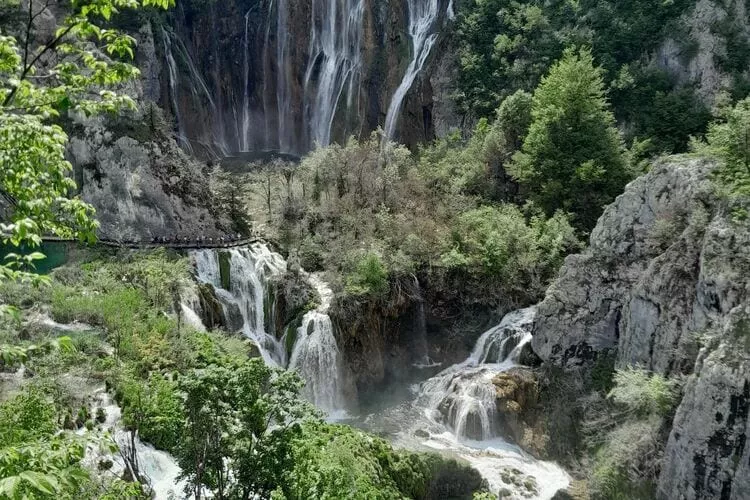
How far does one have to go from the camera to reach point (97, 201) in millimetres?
23156

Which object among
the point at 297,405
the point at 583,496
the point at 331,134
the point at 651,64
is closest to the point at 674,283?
the point at 583,496

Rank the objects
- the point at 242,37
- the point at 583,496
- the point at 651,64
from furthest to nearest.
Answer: the point at 242,37
the point at 651,64
the point at 583,496

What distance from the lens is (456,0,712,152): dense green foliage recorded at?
1043 inches

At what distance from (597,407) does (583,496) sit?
109 inches

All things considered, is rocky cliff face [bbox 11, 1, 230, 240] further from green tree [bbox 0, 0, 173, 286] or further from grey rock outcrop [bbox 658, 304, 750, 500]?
grey rock outcrop [bbox 658, 304, 750, 500]

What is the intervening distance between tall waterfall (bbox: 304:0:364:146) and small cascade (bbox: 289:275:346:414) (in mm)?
22341

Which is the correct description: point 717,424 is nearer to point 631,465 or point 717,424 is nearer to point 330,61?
point 631,465

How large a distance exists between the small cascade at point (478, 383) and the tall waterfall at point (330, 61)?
77.3 ft

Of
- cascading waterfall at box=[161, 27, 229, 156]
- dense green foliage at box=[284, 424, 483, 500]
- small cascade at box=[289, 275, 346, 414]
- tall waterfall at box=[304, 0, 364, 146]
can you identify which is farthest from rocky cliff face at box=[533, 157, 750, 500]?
cascading waterfall at box=[161, 27, 229, 156]

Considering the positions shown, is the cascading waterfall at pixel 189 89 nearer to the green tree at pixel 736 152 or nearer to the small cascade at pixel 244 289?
the small cascade at pixel 244 289

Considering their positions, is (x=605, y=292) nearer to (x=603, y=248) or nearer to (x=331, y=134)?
(x=603, y=248)

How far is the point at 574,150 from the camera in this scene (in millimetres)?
24281

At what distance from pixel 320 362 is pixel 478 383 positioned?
591 centimetres

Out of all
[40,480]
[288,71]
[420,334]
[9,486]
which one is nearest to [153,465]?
[40,480]
